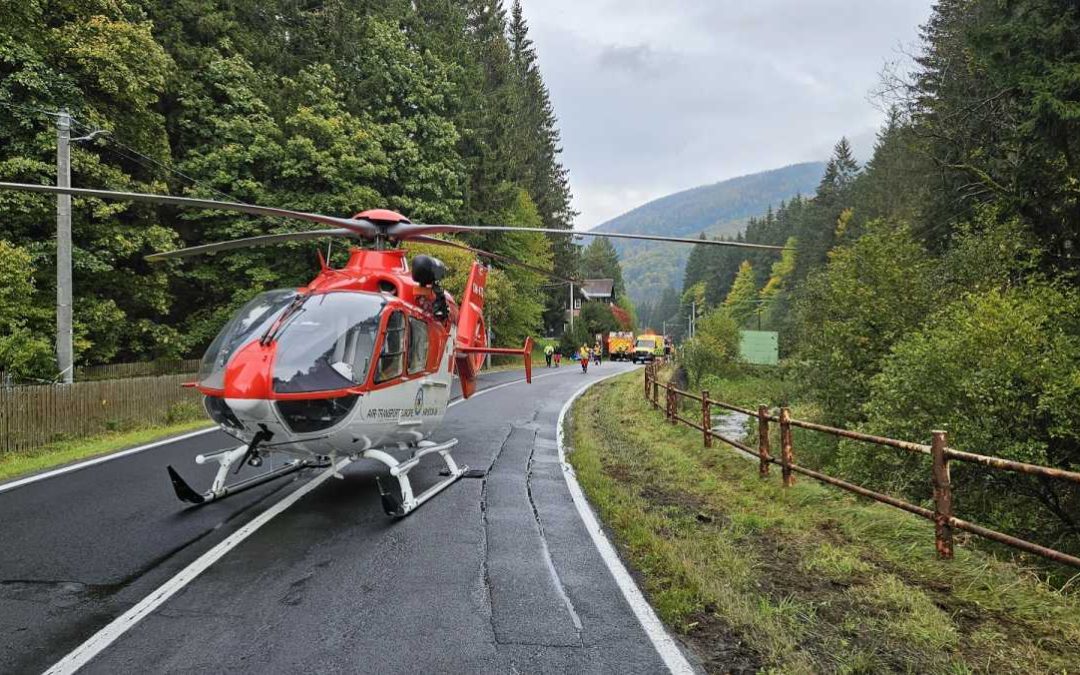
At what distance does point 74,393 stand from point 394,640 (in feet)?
40.3

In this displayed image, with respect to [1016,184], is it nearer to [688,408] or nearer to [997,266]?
[997,266]

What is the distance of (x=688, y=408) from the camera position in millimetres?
21781

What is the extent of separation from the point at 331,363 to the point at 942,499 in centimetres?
571

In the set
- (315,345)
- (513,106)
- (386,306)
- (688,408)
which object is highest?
(513,106)

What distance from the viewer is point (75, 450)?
35.5 ft

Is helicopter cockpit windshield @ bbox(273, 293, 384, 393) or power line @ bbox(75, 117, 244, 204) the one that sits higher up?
power line @ bbox(75, 117, 244, 204)

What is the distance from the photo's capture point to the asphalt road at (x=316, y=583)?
3.61 meters

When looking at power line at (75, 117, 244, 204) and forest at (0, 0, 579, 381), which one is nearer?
forest at (0, 0, 579, 381)

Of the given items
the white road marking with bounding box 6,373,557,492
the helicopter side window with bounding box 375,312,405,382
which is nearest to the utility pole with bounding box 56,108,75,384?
the white road marking with bounding box 6,373,557,492

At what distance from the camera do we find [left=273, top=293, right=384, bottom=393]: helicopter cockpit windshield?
5871 millimetres

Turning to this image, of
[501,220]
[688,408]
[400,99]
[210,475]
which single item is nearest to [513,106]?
[501,220]

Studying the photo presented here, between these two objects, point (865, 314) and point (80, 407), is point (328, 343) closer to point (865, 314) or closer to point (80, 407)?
point (80, 407)

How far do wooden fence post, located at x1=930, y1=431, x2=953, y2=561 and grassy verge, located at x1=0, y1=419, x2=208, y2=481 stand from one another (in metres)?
10.8

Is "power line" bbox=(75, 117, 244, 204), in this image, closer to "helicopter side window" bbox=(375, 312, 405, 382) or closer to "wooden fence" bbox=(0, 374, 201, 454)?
"wooden fence" bbox=(0, 374, 201, 454)
